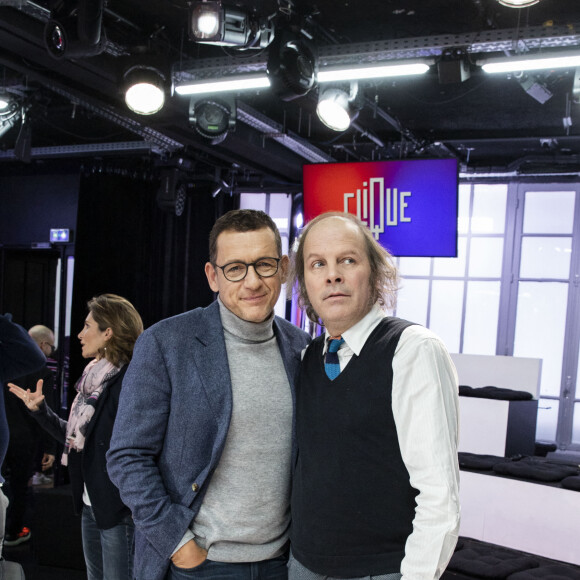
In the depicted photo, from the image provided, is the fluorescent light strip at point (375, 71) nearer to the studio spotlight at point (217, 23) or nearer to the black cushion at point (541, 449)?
the studio spotlight at point (217, 23)

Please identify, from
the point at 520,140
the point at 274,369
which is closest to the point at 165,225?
the point at 520,140

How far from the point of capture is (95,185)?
7719 millimetres

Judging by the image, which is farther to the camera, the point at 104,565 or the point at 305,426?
the point at 104,565

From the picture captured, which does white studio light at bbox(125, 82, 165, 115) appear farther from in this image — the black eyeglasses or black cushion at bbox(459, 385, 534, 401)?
the black eyeglasses

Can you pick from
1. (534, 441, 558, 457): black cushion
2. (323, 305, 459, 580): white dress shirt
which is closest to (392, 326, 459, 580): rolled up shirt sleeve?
(323, 305, 459, 580): white dress shirt

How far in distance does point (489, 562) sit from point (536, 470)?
2.57 feet

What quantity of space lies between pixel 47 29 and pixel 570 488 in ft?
12.1

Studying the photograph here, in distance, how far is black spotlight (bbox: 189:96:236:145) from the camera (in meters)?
5.41

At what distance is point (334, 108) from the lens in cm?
519

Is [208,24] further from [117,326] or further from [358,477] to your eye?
[358,477]

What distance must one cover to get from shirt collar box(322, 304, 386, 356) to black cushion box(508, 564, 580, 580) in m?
1.82

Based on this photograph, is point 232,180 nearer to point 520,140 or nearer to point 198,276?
point 198,276

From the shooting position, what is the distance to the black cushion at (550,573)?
9.21ft

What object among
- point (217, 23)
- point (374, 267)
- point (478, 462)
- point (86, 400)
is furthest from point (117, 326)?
point (478, 462)
